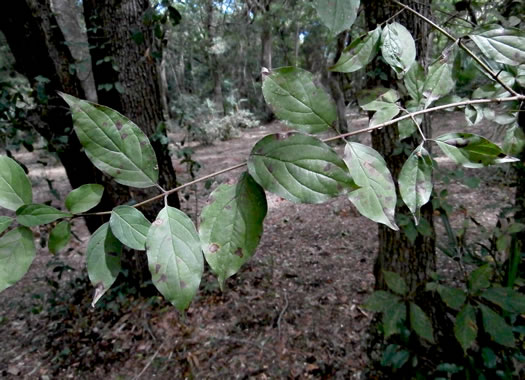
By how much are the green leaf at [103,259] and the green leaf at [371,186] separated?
294 mm

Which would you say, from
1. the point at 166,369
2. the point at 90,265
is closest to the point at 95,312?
the point at 166,369

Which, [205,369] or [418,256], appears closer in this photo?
[418,256]

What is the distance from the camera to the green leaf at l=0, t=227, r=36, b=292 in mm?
356

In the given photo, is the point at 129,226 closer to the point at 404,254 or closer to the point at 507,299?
the point at 507,299

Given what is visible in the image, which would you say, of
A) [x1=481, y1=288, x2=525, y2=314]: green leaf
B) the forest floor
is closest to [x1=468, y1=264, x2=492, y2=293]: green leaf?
[x1=481, y1=288, x2=525, y2=314]: green leaf

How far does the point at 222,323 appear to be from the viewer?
91.9 inches

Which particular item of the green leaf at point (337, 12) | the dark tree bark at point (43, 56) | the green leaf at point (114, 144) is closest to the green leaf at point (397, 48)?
the green leaf at point (337, 12)

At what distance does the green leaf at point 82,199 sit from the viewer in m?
0.41

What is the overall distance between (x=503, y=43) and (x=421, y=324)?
54.5 inches

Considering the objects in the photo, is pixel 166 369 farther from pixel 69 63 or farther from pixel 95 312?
pixel 69 63

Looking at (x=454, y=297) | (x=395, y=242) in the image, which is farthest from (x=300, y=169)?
(x=395, y=242)

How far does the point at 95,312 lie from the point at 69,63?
1891 mm

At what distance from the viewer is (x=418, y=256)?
1843 millimetres

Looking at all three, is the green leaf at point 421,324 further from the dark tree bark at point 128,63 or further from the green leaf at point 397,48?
the dark tree bark at point 128,63
